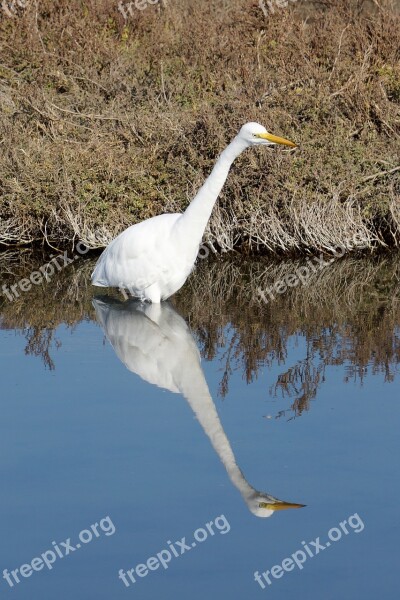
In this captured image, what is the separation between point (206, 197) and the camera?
838 centimetres

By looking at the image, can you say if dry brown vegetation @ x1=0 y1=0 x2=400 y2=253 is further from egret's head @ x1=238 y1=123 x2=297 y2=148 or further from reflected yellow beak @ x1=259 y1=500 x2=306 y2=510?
reflected yellow beak @ x1=259 y1=500 x2=306 y2=510

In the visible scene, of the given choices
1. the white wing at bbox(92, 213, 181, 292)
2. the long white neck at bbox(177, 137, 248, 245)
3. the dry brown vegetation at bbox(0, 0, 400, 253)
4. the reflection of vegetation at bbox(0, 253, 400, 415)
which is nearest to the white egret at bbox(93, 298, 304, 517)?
the reflection of vegetation at bbox(0, 253, 400, 415)

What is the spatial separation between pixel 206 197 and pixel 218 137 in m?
3.35

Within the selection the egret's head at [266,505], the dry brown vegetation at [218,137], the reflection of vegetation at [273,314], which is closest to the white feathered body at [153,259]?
the reflection of vegetation at [273,314]

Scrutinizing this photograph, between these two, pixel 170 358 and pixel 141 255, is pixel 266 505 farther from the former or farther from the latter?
pixel 141 255

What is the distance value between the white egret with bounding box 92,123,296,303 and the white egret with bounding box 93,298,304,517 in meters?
0.24

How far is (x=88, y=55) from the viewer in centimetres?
1434

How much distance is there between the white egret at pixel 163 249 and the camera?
840 cm

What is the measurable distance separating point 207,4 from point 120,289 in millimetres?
8808

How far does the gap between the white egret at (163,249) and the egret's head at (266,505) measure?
3501 millimetres

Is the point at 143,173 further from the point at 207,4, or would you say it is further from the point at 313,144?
the point at 207,4

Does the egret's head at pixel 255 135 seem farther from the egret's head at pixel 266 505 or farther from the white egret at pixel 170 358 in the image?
the egret's head at pixel 266 505

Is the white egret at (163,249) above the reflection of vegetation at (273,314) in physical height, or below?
above

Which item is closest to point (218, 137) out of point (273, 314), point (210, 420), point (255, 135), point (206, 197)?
point (273, 314)
